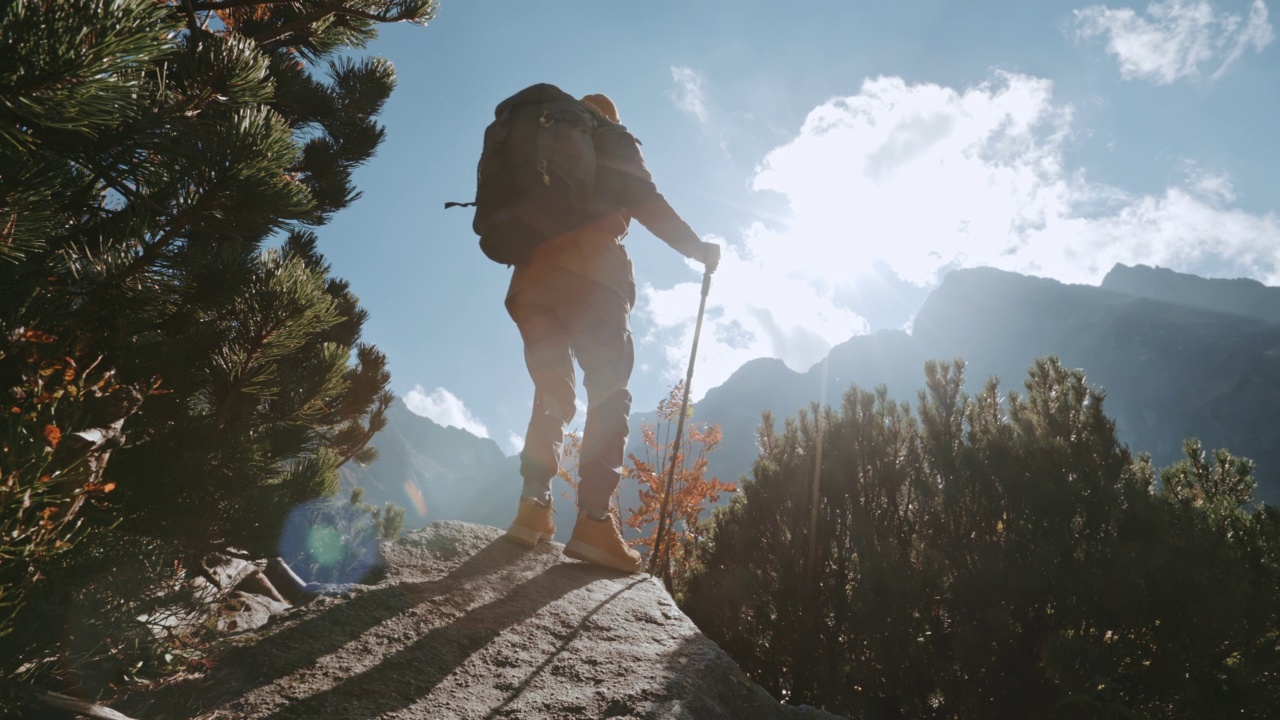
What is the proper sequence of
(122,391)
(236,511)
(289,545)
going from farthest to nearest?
1. (289,545)
2. (236,511)
3. (122,391)

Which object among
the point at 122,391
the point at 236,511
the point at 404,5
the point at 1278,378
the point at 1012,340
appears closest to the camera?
the point at 122,391

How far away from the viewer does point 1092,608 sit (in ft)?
9.18

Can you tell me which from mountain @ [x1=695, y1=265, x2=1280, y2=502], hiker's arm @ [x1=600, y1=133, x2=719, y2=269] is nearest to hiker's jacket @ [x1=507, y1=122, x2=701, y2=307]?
hiker's arm @ [x1=600, y1=133, x2=719, y2=269]

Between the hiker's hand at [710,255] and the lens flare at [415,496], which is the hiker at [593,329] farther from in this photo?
the lens flare at [415,496]

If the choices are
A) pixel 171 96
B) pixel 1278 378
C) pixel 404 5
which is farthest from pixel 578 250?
pixel 1278 378

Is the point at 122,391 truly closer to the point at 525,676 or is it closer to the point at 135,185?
the point at 135,185

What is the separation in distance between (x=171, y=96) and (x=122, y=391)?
0.91m

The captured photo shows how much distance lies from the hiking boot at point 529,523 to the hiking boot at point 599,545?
10.6 inches

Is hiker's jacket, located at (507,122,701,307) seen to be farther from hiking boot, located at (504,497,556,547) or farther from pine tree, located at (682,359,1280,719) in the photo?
pine tree, located at (682,359,1280,719)

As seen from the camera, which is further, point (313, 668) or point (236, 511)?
point (236, 511)

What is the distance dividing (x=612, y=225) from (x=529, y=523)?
175 centimetres

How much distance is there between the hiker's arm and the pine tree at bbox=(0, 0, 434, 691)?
163cm

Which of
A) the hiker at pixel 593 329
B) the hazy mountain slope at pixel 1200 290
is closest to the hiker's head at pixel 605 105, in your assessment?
the hiker at pixel 593 329

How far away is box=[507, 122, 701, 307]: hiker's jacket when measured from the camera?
307cm
